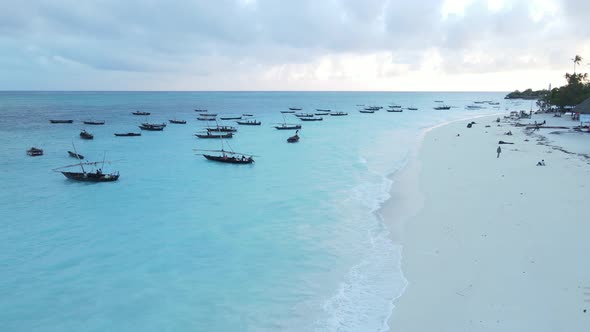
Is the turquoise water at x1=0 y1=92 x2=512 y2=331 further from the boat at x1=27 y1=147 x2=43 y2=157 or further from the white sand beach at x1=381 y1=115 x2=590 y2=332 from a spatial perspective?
the boat at x1=27 y1=147 x2=43 y2=157

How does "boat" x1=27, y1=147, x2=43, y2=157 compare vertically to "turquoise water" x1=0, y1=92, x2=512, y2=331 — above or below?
above

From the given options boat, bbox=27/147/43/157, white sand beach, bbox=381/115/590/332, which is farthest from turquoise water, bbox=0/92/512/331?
boat, bbox=27/147/43/157

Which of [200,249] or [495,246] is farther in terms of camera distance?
[200,249]

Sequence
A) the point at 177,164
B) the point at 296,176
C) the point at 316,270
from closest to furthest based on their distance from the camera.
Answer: the point at 316,270 → the point at 296,176 → the point at 177,164

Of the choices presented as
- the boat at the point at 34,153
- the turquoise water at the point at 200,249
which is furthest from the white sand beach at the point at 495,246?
the boat at the point at 34,153

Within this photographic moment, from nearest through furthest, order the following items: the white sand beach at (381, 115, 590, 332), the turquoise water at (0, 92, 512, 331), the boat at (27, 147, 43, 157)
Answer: the white sand beach at (381, 115, 590, 332)
the turquoise water at (0, 92, 512, 331)
the boat at (27, 147, 43, 157)

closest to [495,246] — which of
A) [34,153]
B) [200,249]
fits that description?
[200,249]

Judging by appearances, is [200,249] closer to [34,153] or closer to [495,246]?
[495,246]

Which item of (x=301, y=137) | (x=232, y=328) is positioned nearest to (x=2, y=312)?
(x=232, y=328)

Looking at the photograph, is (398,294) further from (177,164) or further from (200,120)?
(200,120)
